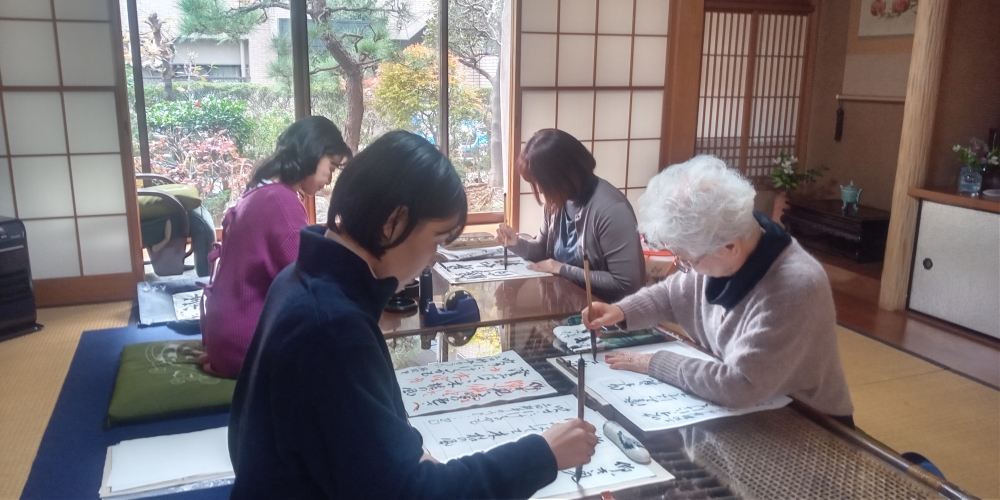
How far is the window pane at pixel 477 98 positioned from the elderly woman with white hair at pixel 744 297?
4296 mm

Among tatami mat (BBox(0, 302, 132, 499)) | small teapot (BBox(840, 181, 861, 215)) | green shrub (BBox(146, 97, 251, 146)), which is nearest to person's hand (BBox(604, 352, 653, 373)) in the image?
tatami mat (BBox(0, 302, 132, 499))

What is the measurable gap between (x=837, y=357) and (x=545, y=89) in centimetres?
357

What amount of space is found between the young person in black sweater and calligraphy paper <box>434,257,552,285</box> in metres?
1.43

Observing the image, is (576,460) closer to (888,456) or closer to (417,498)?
(417,498)

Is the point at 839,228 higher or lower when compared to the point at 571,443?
lower

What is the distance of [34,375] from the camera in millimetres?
3008

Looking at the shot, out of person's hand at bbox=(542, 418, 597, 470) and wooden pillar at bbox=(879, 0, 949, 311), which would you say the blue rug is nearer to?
person's hand at bbox=(542, 418, 597, 470)

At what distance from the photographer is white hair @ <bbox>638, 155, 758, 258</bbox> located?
1423 millimetres

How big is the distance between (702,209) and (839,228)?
3.72m

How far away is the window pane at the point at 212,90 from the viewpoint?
523 cm

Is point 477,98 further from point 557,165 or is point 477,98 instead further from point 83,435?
point 83,435

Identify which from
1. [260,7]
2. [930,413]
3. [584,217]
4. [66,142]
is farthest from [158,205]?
[930,413]

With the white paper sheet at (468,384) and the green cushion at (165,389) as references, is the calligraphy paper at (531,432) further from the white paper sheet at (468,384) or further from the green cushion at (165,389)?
the green cushion at (165,389)

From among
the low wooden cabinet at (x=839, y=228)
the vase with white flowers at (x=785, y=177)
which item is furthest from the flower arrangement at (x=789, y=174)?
the low wooden cabinet at (x=839, y=228)
